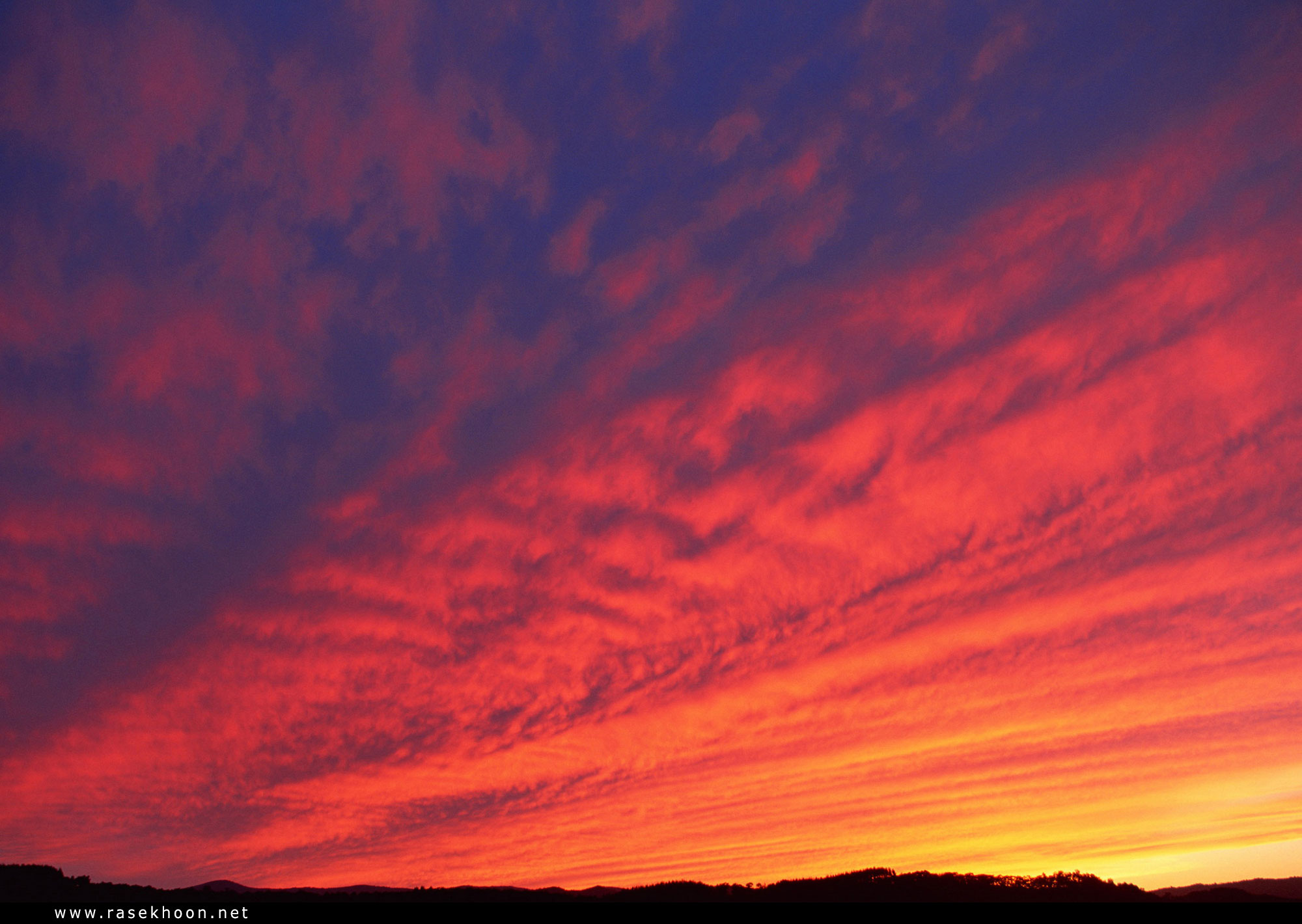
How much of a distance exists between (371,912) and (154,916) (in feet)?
25.1

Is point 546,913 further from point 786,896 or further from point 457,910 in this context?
point 786,896

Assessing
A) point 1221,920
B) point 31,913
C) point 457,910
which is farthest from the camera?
point 457,910

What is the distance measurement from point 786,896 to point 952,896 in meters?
9.02

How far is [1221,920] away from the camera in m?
32.2

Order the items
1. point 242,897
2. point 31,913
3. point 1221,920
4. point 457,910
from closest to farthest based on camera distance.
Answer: point 31,913
point 1221,920
point 457,910
point 242,897

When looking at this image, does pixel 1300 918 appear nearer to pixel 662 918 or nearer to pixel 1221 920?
pixel 1221 920

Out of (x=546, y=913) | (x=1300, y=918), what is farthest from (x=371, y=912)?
(x=1300, y=918)

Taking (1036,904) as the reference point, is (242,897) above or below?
above

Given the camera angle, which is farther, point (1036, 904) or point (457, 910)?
point (1036, 904)

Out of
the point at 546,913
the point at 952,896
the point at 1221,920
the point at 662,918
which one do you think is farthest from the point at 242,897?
the point at 1221,920

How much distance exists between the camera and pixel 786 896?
44.6 meters

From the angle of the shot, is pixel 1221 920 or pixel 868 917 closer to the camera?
pixel 1221 920

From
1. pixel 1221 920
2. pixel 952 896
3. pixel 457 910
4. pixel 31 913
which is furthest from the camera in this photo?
pixel 952 896

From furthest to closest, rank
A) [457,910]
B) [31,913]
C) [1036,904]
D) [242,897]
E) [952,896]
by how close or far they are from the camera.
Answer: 1. [952,896]
2. [1036,904]
3. [242,897]
4. [457,910]
5. [31,913]
